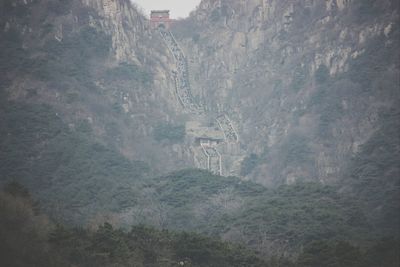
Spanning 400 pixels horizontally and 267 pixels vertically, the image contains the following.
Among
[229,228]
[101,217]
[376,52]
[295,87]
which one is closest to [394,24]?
[376,52]

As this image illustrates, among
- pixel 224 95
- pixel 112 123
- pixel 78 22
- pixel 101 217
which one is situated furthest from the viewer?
pixel 224 95

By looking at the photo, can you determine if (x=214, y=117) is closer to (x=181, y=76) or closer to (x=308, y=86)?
(x=181, y=76)

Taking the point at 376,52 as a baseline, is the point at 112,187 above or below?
below

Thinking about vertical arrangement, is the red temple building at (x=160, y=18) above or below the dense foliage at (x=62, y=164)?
above

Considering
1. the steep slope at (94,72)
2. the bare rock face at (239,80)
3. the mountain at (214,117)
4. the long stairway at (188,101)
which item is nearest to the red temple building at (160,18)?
the long stairway at (188,101)

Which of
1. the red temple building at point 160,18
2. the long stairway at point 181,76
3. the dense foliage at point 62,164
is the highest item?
the red temple building at point 160,18

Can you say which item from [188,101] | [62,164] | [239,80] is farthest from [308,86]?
[62,164]

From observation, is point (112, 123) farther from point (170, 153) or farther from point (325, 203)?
point (325, 203)

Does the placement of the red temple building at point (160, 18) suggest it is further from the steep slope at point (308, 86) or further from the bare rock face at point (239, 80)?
the bare rock face at point (239, 80)

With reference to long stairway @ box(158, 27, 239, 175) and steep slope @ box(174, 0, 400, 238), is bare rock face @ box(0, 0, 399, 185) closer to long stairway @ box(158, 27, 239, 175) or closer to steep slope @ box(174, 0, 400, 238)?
steep slope @ box(174, 0, 400, 238)
